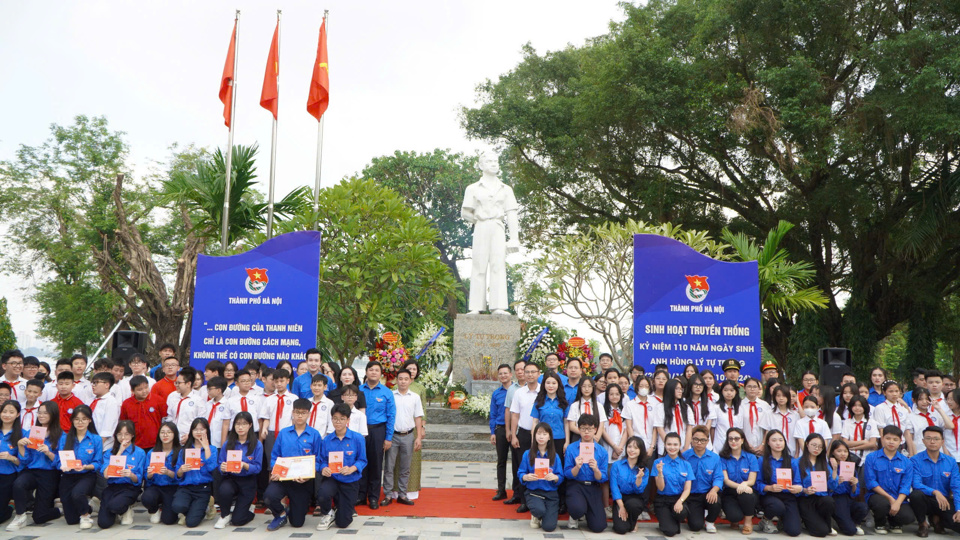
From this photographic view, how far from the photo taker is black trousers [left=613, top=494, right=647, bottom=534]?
231 inches

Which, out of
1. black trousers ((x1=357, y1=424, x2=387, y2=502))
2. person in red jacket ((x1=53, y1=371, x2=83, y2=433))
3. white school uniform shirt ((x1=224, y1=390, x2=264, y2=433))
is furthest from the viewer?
black trousers ((x1=357, y1=424, x2=387, y2=502))

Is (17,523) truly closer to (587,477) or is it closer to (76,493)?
(76,493)

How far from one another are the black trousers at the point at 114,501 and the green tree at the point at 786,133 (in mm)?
11415

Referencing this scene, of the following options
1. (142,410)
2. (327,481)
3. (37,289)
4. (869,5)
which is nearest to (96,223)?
(37,289)

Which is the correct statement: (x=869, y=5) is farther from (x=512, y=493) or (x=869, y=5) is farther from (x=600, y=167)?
(x=512, y=493)

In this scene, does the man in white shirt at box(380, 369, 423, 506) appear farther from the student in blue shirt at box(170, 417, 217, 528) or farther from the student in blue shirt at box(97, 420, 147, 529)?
the student in blue shirt at box(97, 420, 147, 529)

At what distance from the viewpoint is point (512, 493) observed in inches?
286

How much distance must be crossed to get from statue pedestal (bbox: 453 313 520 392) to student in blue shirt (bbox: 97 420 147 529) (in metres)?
5.33

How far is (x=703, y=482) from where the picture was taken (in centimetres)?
600

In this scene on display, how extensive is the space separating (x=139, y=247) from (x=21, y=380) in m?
8.91

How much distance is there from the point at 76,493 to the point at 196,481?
0.89 m

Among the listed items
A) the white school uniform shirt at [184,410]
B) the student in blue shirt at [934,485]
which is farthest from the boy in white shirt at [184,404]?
the student in blue shirt at [934,485]

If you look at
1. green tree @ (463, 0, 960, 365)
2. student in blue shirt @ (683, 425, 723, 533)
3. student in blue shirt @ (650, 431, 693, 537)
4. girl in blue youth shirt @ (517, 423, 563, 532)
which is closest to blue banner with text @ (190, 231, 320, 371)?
girl in blue youth shirt @ (517, 423, 563, 532)

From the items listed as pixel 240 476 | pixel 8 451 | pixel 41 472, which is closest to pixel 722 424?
pixel 240 476
